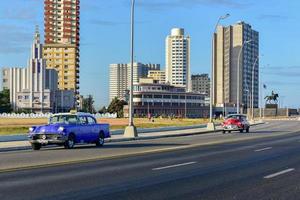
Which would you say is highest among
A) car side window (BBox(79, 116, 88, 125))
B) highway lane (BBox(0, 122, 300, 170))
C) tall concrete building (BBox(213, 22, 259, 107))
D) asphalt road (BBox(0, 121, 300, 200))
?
tall concrete building (BBox(213, 22, 259, 107))

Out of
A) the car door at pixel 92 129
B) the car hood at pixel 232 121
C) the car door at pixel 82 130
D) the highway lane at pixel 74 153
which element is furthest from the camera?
the car hood at pixel 232 121

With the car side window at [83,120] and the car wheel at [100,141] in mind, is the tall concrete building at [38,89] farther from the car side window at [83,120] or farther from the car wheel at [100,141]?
the car side window at [83,120]

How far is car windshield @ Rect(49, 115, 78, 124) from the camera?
28.6 meters

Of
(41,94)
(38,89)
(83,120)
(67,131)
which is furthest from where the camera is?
(38,89)

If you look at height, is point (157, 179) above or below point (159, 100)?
below

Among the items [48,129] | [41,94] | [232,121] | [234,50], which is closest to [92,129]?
[48,129]

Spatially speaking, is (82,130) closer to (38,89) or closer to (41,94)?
(41,94)

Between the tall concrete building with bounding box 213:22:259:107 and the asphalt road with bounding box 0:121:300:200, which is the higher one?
the tall concrete building with bounding box 213:22:259:107

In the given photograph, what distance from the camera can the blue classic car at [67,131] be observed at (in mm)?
27516

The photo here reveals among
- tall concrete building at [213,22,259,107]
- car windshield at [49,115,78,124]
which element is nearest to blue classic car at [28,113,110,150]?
car windshield at [49,115,78,124]

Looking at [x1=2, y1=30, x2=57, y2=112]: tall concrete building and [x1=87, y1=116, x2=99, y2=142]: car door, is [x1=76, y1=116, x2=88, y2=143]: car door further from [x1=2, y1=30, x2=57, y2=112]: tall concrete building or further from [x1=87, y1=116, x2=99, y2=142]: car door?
[x1=2, y1=30, x2=57, y2=112]: tall concrete building

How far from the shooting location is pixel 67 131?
90.3ft

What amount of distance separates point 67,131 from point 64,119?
1380 mm

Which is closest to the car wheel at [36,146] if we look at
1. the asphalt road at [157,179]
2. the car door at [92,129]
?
the car door at [92,129]
